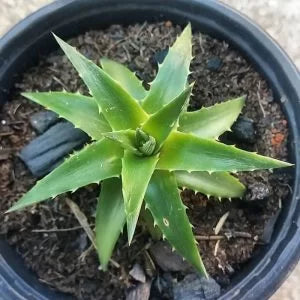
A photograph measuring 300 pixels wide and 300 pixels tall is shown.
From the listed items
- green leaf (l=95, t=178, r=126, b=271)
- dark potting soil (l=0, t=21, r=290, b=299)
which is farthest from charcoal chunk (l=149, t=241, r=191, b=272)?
green leaf (l=95, t=178, r=126, b=271)

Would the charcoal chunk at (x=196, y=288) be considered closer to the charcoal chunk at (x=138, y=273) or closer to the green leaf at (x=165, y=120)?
the charcoal chunk at (x=138, y=273)

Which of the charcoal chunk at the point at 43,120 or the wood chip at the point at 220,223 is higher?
the charcoal chunk at the point at 43,120

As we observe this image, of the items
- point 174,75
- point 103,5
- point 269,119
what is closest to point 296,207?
point 269,119

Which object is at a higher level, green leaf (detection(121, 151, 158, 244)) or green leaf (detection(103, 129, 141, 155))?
green leaf (detection(103, 129, 141, 155))

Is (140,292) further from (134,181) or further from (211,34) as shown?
(211,34)

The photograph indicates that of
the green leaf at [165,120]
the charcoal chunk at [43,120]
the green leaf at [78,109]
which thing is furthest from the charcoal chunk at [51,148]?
the green leaf at [165,120]

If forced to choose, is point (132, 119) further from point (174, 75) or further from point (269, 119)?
point (269, 119)

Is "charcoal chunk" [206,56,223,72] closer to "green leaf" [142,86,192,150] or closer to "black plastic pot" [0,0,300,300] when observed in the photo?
"black plastic pot" [0,0,300,300]
